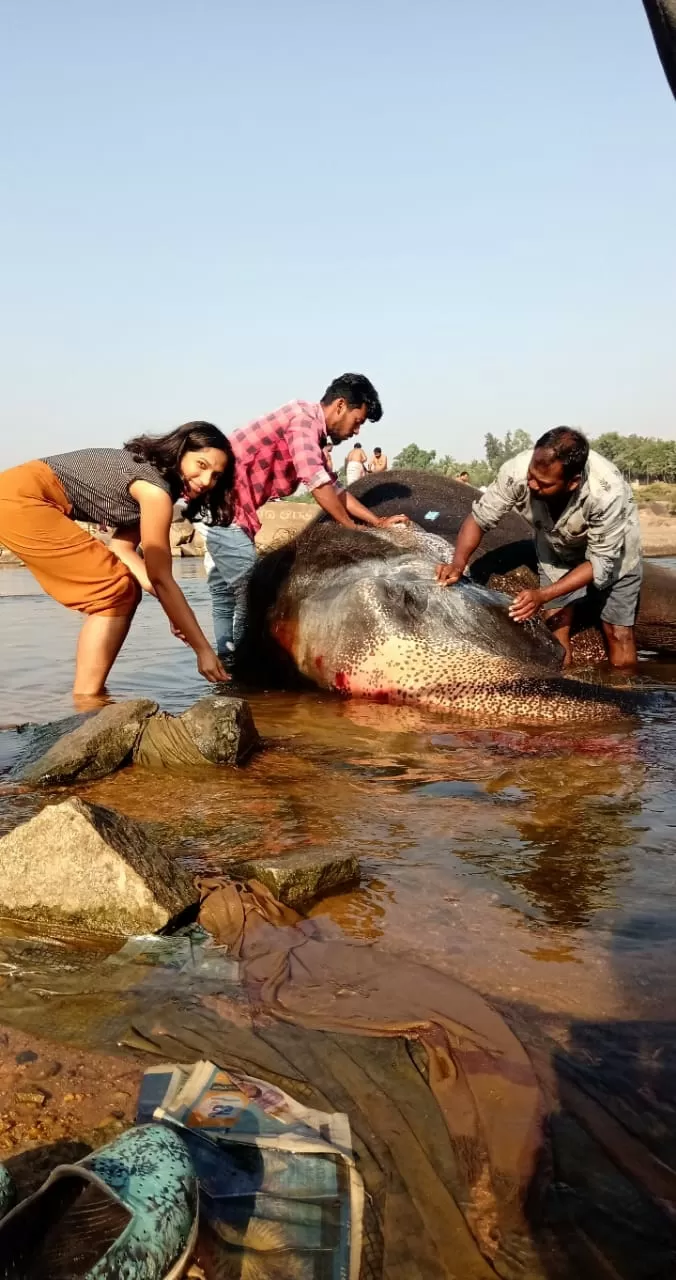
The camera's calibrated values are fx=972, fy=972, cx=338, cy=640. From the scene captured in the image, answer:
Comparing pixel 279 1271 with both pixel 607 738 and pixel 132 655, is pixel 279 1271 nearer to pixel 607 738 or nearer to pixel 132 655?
pixel 607 738

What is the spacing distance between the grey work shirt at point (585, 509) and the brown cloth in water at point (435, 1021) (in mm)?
4294

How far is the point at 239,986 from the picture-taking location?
220 centimetres

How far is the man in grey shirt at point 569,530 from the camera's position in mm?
6051

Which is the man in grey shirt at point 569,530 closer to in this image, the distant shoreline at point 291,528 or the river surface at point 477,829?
the river surface at point 477,829

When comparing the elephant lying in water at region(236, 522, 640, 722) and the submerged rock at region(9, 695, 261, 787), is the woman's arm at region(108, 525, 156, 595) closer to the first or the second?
the submerged rock at region(9, 695, 261, 787)

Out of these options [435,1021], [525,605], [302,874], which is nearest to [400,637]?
[525,605]

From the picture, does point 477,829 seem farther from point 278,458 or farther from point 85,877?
point 278,458

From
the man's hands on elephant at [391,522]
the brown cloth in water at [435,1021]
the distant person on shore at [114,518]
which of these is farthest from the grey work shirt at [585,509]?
the brown cloth in water at [435,1021]

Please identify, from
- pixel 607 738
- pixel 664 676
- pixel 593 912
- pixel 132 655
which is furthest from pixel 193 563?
pixel 593 912

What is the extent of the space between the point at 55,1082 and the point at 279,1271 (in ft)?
2.05

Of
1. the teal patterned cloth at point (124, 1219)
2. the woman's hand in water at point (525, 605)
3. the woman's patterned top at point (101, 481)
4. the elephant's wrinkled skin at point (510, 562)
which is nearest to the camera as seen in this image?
the teal patterned cloth at point (124, 1219)

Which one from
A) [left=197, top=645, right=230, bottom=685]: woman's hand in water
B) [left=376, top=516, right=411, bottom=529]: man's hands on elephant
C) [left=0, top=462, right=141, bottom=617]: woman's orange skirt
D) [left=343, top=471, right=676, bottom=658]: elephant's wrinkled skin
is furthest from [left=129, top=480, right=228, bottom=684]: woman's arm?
[left=343, top=471, right=676, bottom=658]: elephant's wrinkled skin

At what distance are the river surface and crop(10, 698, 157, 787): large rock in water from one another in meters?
0.12

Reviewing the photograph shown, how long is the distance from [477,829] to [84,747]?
5.73ft
